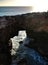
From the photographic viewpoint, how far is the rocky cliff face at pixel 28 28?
103 cm

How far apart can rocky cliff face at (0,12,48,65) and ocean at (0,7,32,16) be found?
0.25 feet

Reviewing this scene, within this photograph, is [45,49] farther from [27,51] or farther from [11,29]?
[11,29]

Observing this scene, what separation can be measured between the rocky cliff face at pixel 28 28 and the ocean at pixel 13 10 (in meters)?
0.08

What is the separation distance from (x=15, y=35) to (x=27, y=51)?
0.74 ft

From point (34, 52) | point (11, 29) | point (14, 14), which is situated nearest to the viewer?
point (34, 52)

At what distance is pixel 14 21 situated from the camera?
3.78 feet

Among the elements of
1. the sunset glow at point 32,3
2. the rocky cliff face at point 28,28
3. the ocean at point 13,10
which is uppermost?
the sunset glow at point 32,3

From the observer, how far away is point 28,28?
3.76 feet

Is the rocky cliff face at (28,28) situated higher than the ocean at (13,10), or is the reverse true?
the ocean at (13,10)

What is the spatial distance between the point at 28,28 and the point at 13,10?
0.85 ft

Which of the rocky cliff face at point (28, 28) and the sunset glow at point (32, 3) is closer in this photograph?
the rocky cliff face at point (28, 28)

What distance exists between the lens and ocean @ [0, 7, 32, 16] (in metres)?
1.24

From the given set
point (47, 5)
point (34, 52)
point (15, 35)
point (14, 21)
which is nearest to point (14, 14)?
point (14, 21)

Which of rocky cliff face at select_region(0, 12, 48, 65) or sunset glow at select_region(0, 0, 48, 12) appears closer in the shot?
rocky cliff face at select_region(0, 12, 48, 65)
